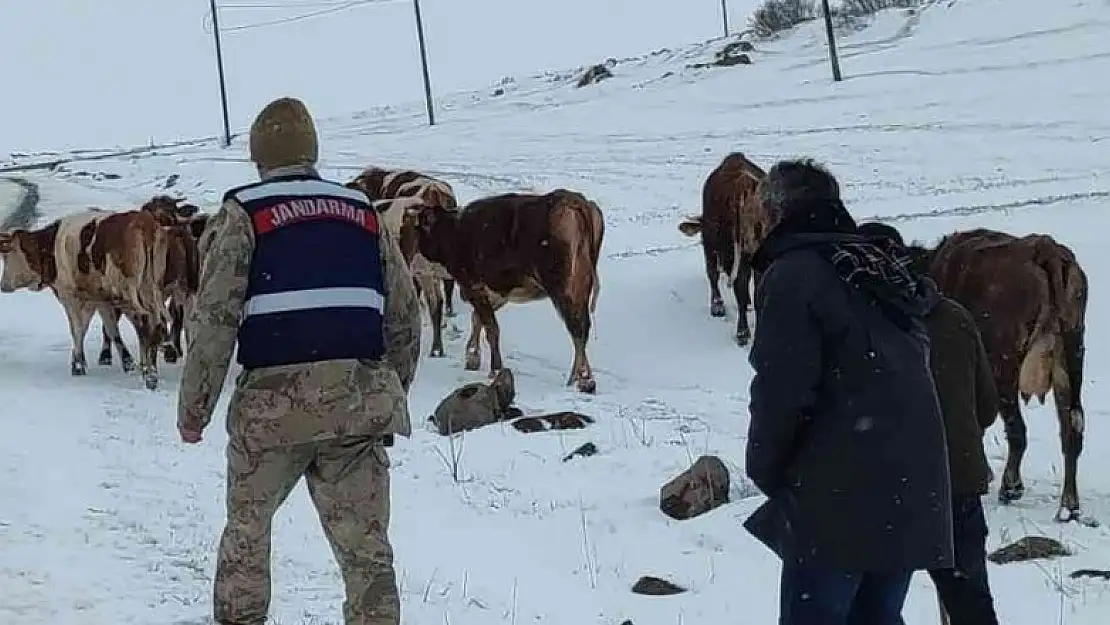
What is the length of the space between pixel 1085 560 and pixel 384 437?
Answer: 3.87 metres

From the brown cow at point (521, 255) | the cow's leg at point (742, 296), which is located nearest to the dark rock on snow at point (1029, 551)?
the brown cow at point (521, 255)

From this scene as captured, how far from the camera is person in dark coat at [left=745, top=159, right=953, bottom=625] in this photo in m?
4.27

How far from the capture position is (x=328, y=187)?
5.21 metres

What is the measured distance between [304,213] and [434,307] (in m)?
10.8

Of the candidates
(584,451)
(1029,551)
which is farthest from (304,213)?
(584,451)

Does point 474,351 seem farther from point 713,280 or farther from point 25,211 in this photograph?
point 25,211

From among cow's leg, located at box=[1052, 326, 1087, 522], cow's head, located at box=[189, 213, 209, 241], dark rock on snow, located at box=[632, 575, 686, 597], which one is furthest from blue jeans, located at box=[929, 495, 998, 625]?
cow's head, located at box=[189, 213, 209, 241]

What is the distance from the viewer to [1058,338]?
28.2 ft

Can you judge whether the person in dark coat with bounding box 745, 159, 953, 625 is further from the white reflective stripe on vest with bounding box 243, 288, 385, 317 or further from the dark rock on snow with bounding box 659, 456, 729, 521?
the dark rock on snow with bounding box 659, 456, 729, 521

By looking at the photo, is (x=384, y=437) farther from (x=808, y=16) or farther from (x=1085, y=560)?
(x=808, y=16)

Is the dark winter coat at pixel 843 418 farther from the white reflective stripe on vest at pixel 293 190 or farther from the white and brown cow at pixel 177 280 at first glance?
the white and brown cow at pixel 177 280

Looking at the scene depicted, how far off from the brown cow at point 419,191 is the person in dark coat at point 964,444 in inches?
430

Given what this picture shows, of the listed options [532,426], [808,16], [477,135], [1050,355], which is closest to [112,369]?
[532,426]

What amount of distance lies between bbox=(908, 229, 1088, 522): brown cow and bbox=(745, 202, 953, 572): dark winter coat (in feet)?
13.8
